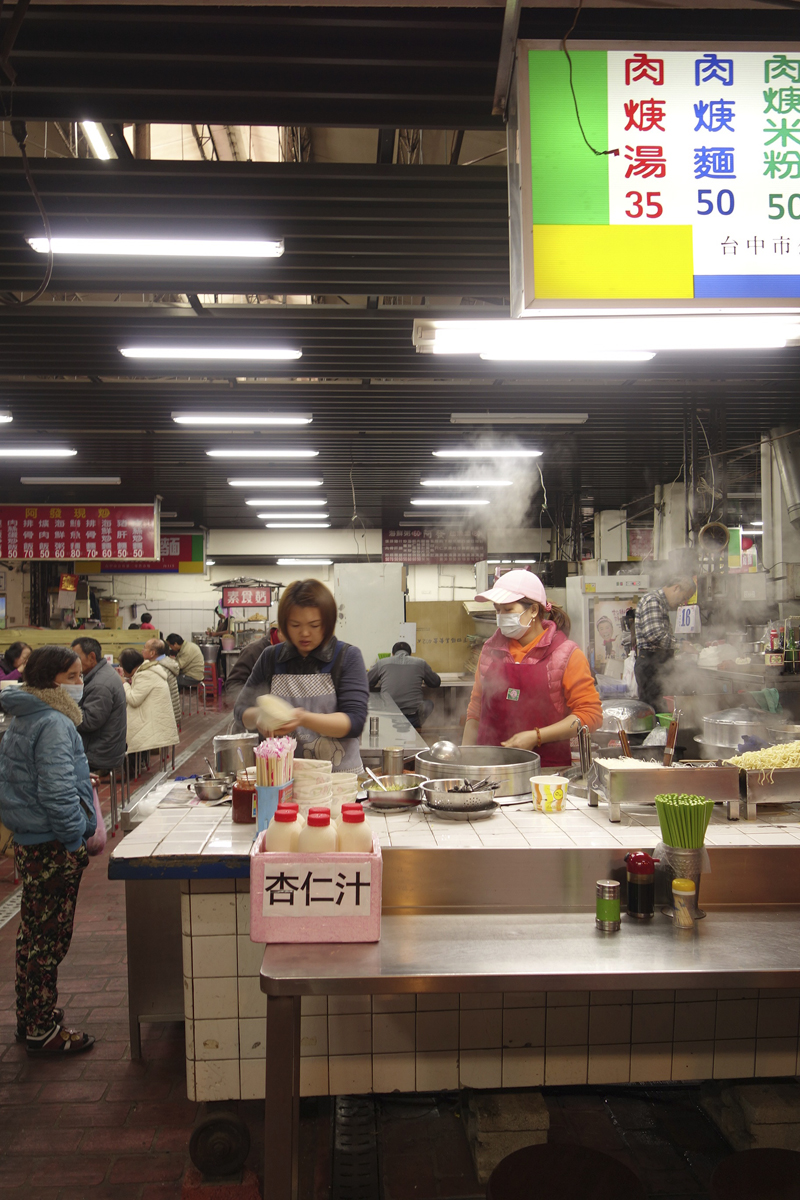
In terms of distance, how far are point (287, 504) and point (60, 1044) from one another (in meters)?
11.0

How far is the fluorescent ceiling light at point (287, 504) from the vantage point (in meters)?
13.2

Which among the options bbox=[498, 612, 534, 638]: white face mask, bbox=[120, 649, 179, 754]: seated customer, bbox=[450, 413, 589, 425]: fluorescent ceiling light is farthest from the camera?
bbox=[120, 649, 179, 754]: seated customer

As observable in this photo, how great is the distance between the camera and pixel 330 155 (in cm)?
645

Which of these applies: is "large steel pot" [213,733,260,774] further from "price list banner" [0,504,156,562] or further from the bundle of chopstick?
"price list banner" [0,504,156,562]

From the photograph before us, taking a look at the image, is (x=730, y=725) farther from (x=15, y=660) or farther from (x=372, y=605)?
(x=15, y=660)

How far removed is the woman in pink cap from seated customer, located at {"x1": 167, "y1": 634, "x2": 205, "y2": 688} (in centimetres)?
1036

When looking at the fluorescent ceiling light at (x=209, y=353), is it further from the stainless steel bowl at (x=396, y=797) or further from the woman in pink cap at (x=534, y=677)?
the stainless steel bowl at (x=396, y=797)

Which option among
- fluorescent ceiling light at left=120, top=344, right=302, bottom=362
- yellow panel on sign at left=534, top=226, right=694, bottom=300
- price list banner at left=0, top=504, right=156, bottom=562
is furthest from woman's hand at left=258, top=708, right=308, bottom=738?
price list banner at left=0, top=504, right=156, bottom=562

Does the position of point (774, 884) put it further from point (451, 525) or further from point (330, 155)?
point (451, 525)

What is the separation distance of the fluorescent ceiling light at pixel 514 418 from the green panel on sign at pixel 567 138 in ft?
17.5

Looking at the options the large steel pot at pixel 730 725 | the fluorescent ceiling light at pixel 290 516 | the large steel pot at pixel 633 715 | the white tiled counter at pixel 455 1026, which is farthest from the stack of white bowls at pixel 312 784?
the fluorescent ceiling light at pixel 290 516

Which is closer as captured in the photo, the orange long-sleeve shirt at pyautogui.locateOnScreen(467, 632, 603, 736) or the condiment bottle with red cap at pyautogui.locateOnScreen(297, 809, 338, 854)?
the condiment bottle with red cap at pyautogui.locateOnScreen(297, 809, 338, 854)

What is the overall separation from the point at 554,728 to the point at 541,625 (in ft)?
1.85

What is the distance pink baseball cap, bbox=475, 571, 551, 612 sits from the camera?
3.76 meters
